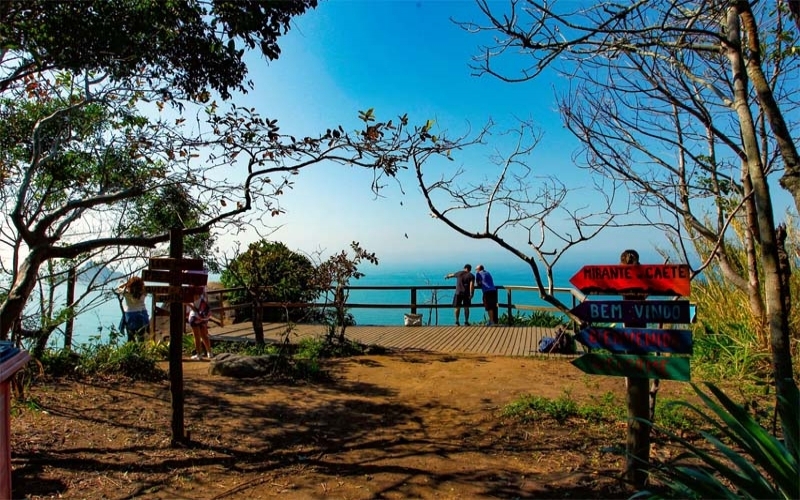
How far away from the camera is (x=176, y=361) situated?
3803 mm

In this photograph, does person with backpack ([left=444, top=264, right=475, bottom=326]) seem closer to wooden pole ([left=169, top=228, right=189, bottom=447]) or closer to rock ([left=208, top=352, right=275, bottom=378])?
rock ([left=208, top=352, right=275, bottom=378])

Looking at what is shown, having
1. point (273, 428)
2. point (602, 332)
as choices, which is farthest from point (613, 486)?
point (273, 428)

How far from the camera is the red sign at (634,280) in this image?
100 inches

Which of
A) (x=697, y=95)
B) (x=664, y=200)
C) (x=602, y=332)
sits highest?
(x=697, y=95)

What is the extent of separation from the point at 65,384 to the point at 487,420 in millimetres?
4442

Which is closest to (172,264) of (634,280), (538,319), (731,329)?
(634,280)

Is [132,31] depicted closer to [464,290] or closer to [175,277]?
[175,277]

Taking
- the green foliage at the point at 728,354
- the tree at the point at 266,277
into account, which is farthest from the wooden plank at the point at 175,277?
the green foliage at the point at 728,354

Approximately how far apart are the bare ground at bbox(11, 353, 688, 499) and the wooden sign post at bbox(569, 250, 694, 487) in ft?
1.52

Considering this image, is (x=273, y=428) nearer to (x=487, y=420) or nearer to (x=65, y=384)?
(x=487, y=420)

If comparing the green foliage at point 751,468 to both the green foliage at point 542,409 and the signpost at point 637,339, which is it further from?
the green foliage at point 542,409

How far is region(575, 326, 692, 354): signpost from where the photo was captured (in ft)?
8.25

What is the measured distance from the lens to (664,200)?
149 inches

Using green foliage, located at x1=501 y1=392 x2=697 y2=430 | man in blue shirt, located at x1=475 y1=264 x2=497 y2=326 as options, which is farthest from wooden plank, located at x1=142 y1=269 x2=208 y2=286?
man in blue shirt, located at x1=475 y1=264 x2=497 y2=326
